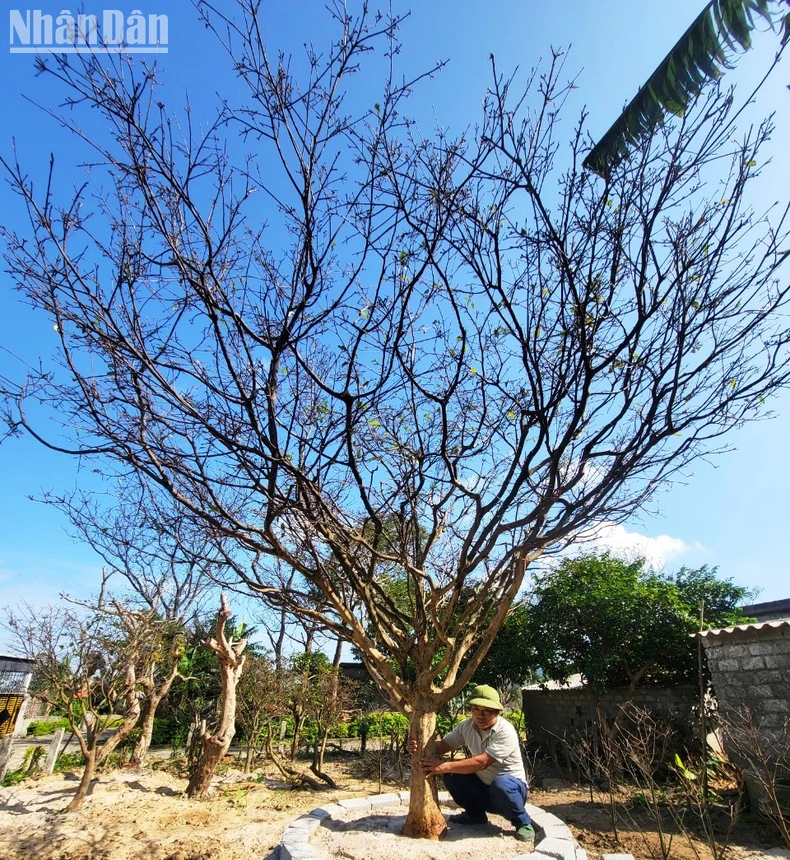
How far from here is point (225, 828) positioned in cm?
576

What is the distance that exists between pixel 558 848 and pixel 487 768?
0.62 meters

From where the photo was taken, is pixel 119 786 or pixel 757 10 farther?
pixel 119 786

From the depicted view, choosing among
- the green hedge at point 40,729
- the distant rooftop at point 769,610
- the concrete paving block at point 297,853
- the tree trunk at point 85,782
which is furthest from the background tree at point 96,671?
the green hedge at point 40,729

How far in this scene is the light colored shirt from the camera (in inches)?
142

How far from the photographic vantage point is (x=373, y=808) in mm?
4402

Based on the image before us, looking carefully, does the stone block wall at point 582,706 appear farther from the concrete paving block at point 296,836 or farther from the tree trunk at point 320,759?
the concrete paving block at point 296,836

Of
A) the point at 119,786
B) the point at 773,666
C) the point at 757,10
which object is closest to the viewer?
the point at 757,10

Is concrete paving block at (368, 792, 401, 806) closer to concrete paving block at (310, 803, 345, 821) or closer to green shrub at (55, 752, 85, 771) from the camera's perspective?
concrete paving block at (310, 803, 345, 821)

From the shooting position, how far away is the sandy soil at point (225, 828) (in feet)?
12.0

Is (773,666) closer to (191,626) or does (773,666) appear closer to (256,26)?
(256,26)

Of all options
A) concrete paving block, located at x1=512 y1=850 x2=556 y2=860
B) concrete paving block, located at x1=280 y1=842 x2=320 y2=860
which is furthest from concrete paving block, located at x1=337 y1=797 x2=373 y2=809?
concrete paving block, located at x1=512 y1=850 x2=556 y2=860

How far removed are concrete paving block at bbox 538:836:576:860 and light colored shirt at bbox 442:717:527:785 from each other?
0.39 metres

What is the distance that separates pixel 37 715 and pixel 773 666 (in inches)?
1005

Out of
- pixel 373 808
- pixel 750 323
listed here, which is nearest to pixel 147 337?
pixel 750 323
